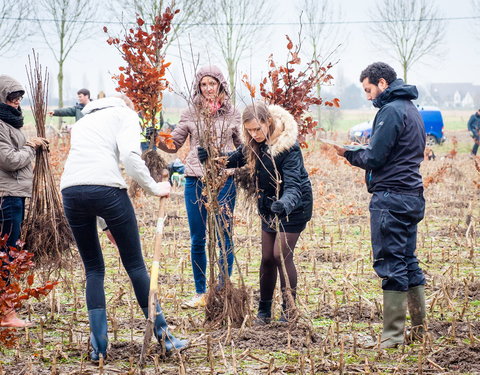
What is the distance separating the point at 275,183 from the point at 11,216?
6.35ft

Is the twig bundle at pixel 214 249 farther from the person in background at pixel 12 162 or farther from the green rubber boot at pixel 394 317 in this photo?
the person in background at pixel 12 162

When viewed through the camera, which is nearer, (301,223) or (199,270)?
(301,223)

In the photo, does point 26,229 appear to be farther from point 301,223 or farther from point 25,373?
point 301,223

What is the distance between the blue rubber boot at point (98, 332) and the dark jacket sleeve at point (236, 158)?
4.88 feet

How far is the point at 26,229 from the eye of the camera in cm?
495

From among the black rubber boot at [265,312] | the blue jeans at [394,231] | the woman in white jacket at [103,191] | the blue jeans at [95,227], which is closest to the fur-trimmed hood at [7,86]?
the woman in white jacket at [103,191]

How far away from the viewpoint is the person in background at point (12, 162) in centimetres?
456

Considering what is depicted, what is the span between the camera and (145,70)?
4.90 meters

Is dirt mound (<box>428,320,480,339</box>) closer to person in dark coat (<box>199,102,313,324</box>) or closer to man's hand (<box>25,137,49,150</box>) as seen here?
person in dark coat (<box>199,102,313,324</box>)

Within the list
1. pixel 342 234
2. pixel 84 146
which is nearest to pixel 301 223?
pixel 84 146

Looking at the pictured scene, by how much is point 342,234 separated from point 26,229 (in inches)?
185

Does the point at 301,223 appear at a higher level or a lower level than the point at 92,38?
lower

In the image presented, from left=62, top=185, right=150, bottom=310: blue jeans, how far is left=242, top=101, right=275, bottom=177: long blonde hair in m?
1.10

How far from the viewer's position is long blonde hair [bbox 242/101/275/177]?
4359mm
